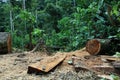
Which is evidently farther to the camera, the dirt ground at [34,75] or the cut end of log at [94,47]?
the cut end of log at [94,47]

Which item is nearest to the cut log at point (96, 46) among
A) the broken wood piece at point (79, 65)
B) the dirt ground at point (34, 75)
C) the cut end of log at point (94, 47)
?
the cut end of log at point (94, 47)

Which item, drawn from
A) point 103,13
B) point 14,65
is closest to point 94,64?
point 14,65

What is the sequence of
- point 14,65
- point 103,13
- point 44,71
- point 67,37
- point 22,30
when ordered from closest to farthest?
point 44,71 → point 14,65 → point 103,13 → point 67,37 → point 22,30

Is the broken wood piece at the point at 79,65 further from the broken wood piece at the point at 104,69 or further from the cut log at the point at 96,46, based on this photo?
the cut log at the point at 96,46

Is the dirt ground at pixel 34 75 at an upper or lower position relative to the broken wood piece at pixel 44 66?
lower

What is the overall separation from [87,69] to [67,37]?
6053 mm

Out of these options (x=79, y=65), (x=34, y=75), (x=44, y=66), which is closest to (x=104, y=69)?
(x=79, y=65)

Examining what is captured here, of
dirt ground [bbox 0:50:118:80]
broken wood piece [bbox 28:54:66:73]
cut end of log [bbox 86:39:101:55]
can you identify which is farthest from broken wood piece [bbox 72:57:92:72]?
cut end of log [bbox 86:39:101:55]

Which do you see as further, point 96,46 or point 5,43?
point 5,43

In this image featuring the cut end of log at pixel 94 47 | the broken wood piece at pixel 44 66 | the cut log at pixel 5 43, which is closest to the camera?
the broken wood piece at pixel 44 66

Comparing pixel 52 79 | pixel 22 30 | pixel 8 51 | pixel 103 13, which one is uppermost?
pixel 103 13

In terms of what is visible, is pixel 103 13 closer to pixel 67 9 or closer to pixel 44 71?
pixel 44 71

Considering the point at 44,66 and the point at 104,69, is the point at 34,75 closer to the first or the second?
the point at 44,66

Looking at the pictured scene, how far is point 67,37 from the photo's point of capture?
11367 mm
